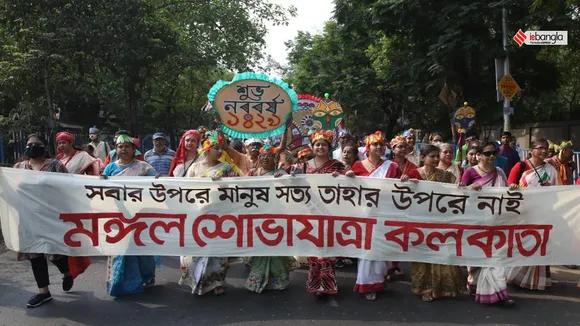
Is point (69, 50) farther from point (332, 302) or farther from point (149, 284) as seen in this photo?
point (332, 302)

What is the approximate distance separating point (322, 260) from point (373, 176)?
918mm

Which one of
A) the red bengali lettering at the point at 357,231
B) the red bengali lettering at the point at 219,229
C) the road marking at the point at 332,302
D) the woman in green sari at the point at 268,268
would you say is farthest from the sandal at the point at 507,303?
the red bengali lettering at the point at 219,229

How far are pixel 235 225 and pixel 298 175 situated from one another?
2.47ft

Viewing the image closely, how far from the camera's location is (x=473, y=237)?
4.48 m

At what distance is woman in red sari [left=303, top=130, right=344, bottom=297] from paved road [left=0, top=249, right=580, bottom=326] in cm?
12

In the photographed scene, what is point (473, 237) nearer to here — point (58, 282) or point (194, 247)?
point (194, 247)

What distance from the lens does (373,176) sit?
466 centimetres

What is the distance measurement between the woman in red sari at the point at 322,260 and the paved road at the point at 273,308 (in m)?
0.12

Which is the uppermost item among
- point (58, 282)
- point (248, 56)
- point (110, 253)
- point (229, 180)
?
point (248, 56)

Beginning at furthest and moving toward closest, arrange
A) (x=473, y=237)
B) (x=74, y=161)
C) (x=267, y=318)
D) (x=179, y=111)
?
(x=179, y=111)
(x=74, y=161)
(x=473, y=237)
(x=267, y=318)

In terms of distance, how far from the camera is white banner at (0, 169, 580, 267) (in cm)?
447

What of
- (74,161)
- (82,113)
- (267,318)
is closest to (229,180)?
(267,318)

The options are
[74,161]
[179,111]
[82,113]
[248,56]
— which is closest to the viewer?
[74,161]

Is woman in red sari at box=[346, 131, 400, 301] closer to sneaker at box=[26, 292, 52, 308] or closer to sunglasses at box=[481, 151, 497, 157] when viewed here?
sunglasses at box=[481, 151, 497, 157]
